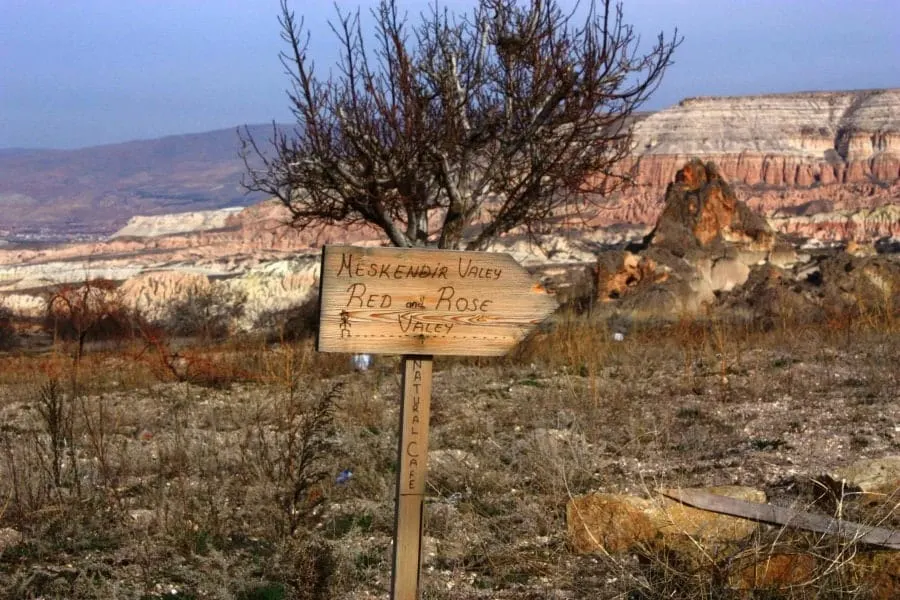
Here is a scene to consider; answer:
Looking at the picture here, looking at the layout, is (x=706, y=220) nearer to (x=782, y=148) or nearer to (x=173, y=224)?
(x=782, y=148)

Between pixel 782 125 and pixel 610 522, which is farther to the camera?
pixel 782 125

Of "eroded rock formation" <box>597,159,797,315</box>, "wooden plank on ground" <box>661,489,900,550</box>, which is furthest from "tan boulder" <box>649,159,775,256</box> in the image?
"wooden plank on ground" <box>661,489,900,550</box>

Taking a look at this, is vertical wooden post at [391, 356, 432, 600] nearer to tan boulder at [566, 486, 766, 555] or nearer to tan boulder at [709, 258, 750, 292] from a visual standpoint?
tan boulder at [566, 486, 766, 555]

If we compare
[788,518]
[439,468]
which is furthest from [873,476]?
[439,468]

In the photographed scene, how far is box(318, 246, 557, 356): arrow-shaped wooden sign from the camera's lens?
11.5 ft

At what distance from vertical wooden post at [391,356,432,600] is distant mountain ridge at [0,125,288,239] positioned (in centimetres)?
12063

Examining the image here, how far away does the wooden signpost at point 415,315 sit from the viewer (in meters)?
3.50

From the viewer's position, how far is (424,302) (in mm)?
3582

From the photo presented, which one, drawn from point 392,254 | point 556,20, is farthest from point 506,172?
point 392,254

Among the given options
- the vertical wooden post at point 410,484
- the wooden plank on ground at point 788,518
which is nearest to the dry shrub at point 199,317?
the wooden plank on ground at point 788,518

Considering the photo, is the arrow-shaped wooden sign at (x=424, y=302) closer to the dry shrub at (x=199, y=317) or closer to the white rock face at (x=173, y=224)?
the dry shrub at (x=199, y=317)

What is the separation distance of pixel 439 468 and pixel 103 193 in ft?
565

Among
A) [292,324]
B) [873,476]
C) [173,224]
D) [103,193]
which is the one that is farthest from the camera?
[103,193]

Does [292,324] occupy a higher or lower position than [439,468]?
lower
